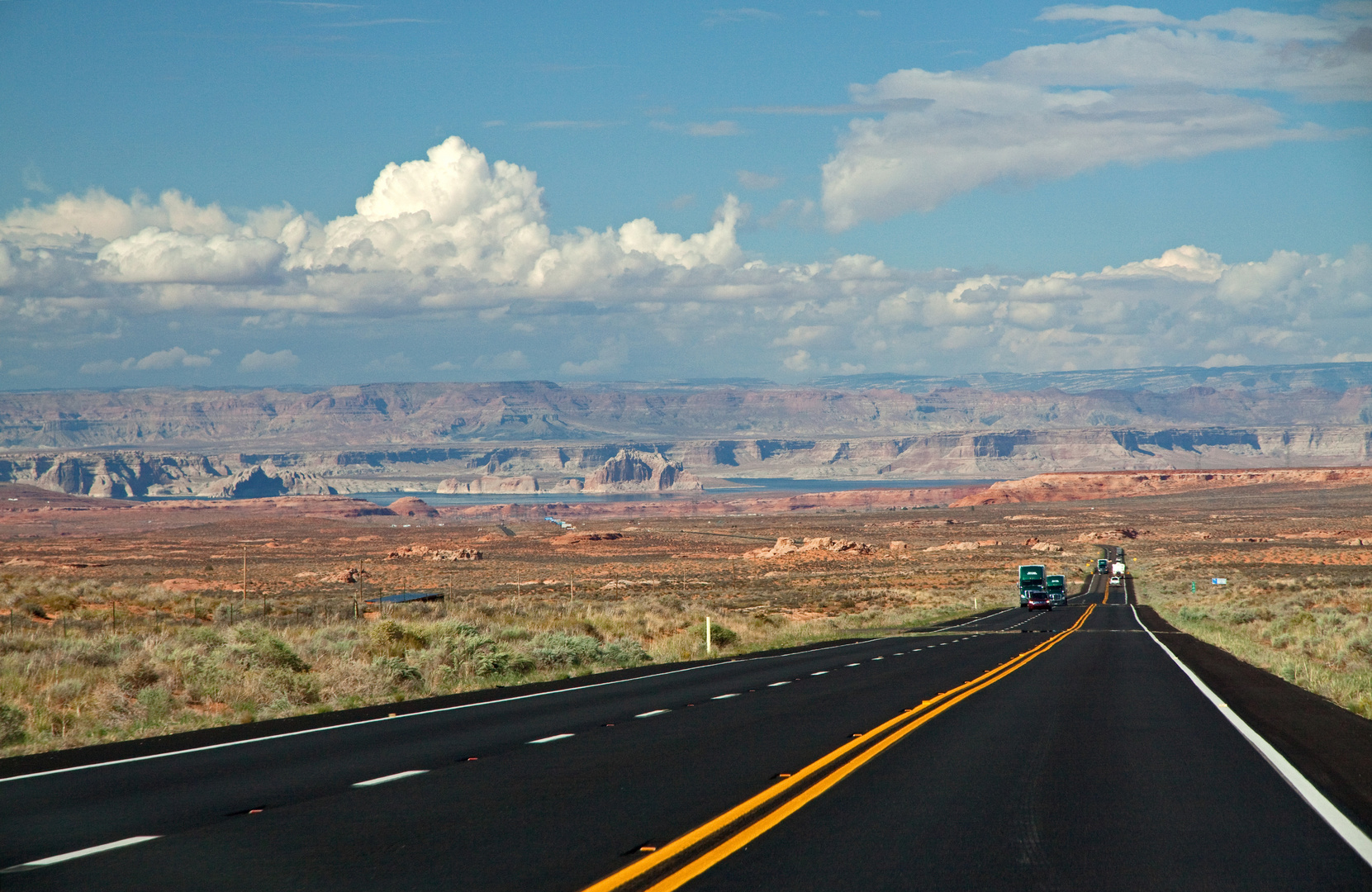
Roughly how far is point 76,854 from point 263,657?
12186 millimetres

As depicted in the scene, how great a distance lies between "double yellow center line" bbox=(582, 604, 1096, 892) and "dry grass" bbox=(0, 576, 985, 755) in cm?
771

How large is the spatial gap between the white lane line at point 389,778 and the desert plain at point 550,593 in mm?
4561

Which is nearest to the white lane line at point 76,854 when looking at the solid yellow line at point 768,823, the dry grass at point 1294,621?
the solid yellow line at point 768,823

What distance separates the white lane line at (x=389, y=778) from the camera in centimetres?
1007

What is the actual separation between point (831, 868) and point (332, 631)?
67.6 ft

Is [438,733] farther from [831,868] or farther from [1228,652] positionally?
[1228,652]

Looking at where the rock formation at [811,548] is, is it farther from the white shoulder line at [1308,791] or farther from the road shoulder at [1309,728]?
the white shoulder line at [1308,791]

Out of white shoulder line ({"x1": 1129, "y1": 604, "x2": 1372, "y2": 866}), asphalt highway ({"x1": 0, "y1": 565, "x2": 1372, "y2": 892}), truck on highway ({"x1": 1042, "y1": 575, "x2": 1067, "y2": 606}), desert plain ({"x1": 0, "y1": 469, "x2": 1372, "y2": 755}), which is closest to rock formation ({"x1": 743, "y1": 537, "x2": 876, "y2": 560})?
desert plain ({"x1": 0, "y1": 469, "x2": 1372, "y2": 755})

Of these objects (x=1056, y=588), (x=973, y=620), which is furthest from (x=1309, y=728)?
(x=1056, y=588)

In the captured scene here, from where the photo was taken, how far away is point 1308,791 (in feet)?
31.5

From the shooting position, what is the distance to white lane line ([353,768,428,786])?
10.1 meters

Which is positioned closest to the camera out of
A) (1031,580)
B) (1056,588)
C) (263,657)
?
(263,657)

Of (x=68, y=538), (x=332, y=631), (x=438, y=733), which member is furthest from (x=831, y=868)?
(x=68, y=538)

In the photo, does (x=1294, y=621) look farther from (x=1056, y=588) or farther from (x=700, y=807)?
Answer: (x=1056, y=588)
